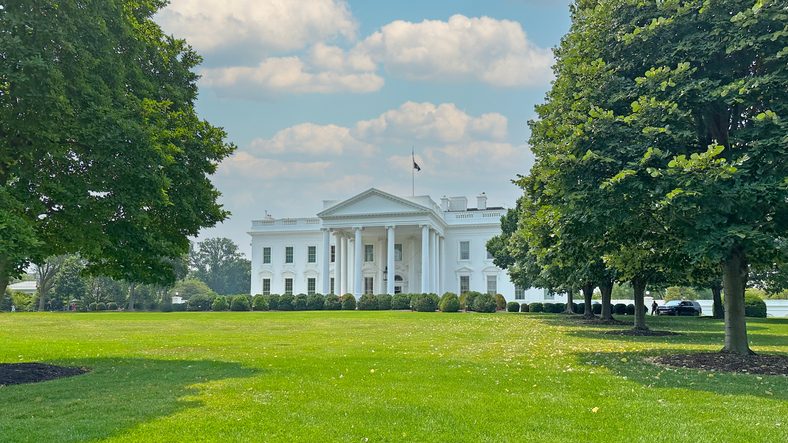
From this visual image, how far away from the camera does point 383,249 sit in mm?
66500

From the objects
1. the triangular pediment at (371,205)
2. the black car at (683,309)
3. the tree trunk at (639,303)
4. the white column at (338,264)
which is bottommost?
the black car at (683,309)

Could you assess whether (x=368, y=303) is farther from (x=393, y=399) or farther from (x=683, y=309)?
(x=393, y=399)

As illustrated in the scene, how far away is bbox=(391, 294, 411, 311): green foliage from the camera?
51.5m

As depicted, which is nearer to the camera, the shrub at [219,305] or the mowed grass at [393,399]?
the mowed grass at [393,399]

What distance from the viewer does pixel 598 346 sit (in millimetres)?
17719

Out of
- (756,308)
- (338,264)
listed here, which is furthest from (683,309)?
(338,264)

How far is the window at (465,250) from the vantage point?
67188mm

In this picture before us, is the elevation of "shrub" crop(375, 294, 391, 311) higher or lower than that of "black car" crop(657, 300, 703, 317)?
higher

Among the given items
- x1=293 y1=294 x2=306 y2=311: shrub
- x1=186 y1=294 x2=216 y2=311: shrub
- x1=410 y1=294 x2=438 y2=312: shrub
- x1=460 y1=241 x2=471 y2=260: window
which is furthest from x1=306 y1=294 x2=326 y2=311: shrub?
x1=460 y1=241 x2=471 y2=260: window

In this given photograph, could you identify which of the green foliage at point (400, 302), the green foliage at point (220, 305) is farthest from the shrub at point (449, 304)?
the green foliage at point (220, 305)

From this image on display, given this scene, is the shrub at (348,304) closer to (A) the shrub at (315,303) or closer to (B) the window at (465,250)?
(A) the shrub at (315,303)

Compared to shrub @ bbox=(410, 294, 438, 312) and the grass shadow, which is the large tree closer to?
the grass shadow

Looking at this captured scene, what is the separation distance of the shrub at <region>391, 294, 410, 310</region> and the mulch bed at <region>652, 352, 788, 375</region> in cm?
3791

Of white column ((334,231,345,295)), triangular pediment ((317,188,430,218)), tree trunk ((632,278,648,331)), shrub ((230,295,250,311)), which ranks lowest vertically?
shrub ((230,295,250,311))
